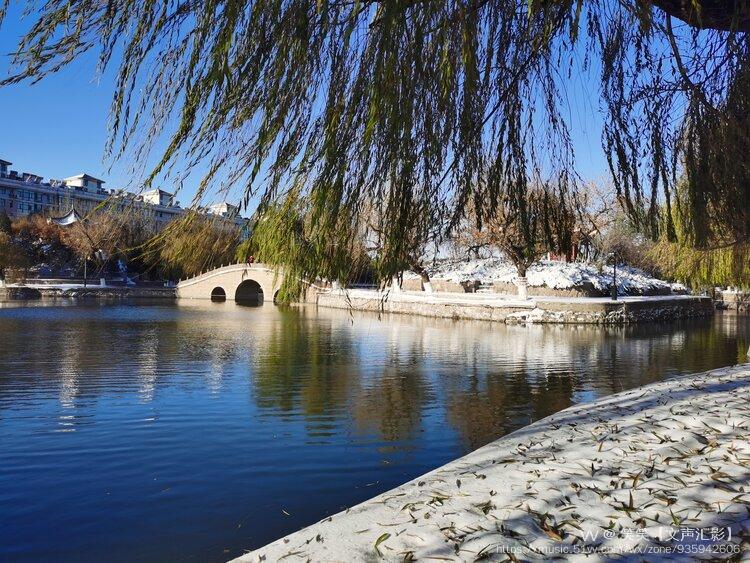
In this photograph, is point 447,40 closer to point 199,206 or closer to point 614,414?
point 199,206

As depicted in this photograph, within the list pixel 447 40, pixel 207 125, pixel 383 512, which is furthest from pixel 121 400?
pixel 447 40

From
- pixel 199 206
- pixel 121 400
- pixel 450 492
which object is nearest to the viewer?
pixel 199 206

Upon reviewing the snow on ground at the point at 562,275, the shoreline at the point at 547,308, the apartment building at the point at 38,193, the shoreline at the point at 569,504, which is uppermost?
the apartment building at the point at 38,193

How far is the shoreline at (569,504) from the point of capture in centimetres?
270

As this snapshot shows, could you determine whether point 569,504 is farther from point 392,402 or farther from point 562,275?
point 562,275

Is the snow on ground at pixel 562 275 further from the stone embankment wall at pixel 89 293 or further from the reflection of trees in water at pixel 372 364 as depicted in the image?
the stone embankment wall at pixel 89 293

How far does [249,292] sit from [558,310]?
35581 mm

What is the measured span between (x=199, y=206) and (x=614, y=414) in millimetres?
4397

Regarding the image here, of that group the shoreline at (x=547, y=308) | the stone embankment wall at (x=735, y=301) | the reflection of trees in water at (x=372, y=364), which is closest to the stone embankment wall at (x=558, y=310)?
the shoreline at (x=547, y=308)

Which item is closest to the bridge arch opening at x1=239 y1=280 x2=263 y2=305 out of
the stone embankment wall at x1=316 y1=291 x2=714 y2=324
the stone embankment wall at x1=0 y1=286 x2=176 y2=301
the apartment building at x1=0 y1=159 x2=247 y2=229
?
the stone embankment wall at x1=0 y1=286 x2=176 y2=301

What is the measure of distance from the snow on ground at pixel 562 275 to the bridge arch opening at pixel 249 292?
70.9 feet

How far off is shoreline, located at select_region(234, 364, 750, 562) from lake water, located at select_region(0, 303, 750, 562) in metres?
1.43

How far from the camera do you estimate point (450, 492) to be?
346cm

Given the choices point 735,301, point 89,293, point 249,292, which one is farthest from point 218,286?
point 735,301
